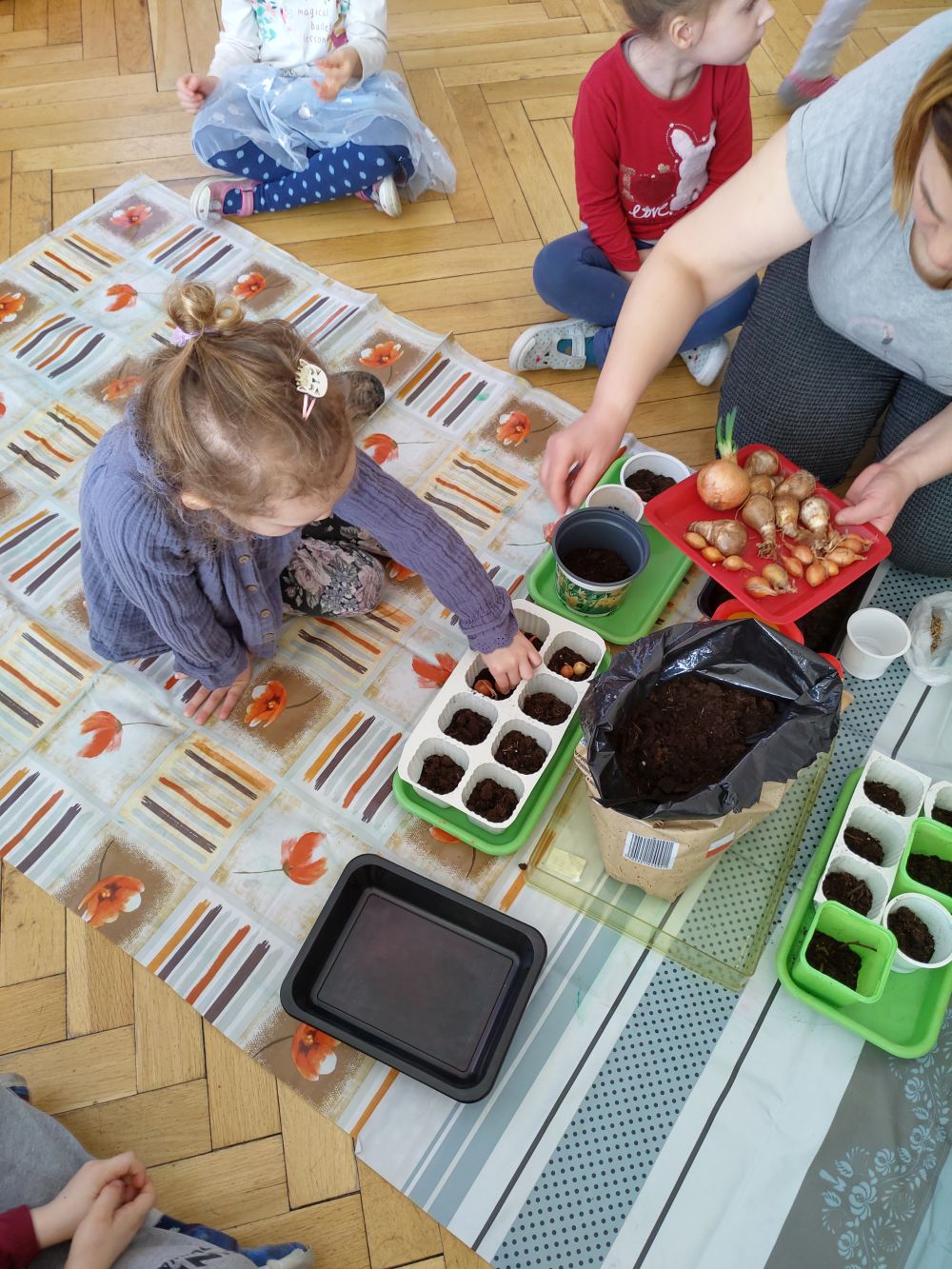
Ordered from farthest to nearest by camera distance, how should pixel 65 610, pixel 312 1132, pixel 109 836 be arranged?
pixel 65 610
pixel 109 836
pixel 312 1132

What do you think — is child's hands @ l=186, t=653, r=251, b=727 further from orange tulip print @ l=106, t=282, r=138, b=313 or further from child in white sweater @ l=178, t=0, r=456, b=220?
child in white sweater @ l=178, t=0, r=456, b=220

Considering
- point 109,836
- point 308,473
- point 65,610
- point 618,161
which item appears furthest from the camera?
point 618,161

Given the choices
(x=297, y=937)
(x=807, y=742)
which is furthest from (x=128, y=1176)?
(x=807, y=742)

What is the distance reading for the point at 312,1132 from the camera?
3.24 ft

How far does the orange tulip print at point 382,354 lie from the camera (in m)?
1.55

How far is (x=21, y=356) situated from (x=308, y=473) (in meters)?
1.01

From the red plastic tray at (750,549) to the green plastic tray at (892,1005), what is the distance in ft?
1.16

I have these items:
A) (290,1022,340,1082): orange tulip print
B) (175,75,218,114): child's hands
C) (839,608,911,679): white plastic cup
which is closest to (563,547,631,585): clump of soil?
(839,608,911,679): white plastic cup

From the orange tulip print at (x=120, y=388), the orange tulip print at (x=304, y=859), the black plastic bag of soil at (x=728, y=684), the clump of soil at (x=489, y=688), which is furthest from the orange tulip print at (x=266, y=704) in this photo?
the orange tulip print at (x=120, y=388)

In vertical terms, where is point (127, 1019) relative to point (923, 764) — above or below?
below

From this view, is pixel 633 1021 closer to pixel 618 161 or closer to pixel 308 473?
pixel 308 473

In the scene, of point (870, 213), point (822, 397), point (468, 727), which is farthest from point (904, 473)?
point (468, 727)

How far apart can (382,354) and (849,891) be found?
115cm

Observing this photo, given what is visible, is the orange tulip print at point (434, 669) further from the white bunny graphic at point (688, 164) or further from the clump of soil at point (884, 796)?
the white bunny graphic at point (688, 164)
